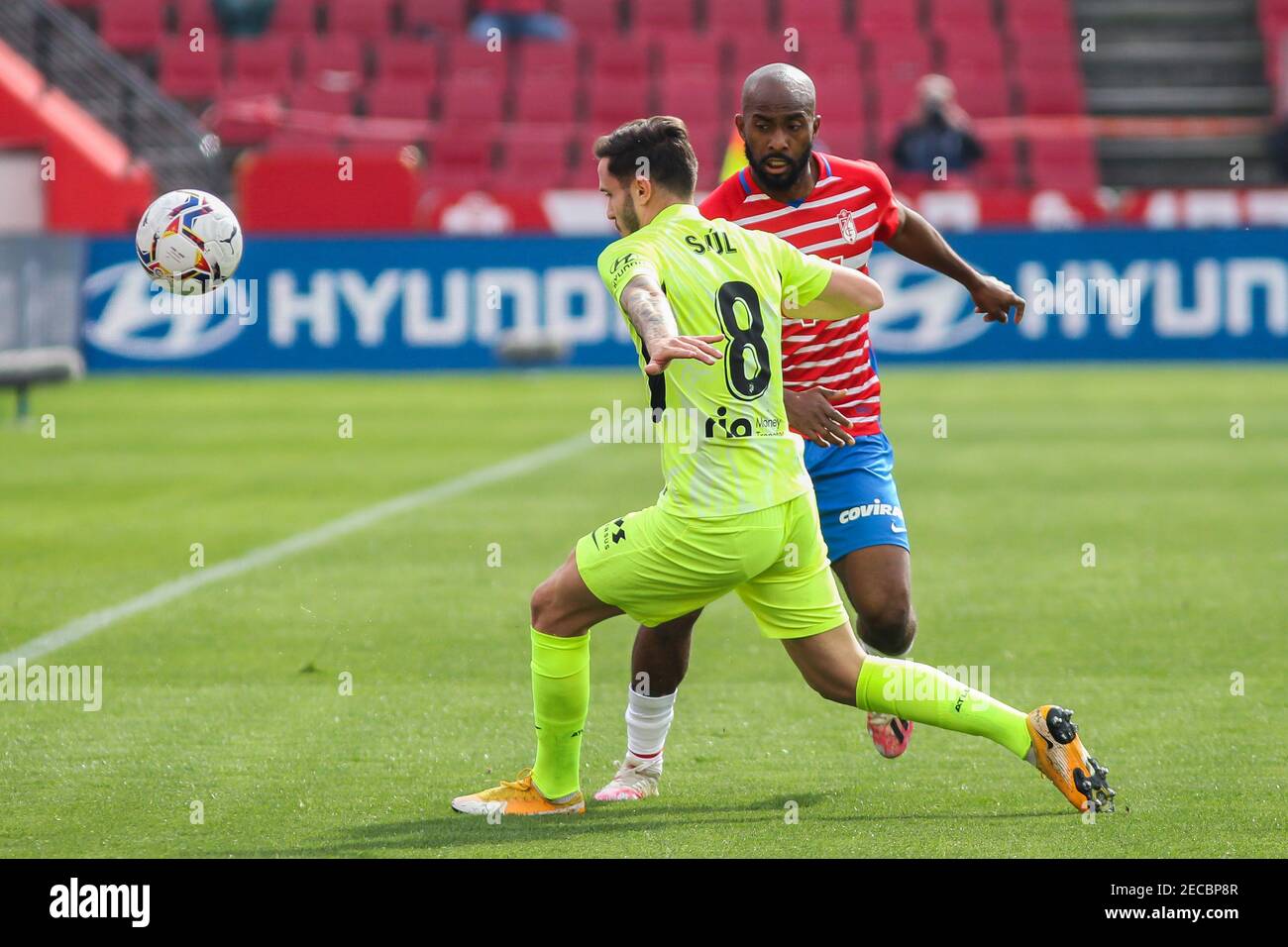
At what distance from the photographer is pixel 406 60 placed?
3108cm

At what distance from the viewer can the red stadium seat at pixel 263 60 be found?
31031 mm

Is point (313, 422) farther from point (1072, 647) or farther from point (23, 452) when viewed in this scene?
point (1072, 647)

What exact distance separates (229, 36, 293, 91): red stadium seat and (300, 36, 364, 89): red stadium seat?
27 centimetres

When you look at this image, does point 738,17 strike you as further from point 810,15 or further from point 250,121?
point 250,121

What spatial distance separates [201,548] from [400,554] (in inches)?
44.4

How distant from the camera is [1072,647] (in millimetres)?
8055

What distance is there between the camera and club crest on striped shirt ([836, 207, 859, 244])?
245 inches

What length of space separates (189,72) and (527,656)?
24765 mm

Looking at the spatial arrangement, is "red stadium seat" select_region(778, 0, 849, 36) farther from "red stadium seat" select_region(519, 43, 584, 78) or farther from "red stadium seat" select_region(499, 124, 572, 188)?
"red stadium seat" select_region(499, 124, 572, 188)

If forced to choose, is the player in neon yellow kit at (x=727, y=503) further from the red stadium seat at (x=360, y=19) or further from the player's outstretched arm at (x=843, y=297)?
the red stadium seat at (x=360, y=19)

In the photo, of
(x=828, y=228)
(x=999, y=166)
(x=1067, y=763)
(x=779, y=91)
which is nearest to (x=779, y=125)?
(x=779, y=91)

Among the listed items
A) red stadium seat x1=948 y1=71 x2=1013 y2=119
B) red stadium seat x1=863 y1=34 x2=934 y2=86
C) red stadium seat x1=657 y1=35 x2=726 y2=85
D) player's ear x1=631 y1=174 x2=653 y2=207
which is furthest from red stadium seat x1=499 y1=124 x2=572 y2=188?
player's ear x1=631 y1=174 x2=653 y2=207
